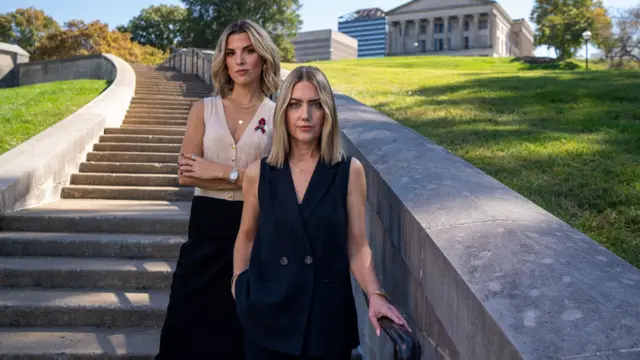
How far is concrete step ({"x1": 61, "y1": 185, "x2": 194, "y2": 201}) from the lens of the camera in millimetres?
7262

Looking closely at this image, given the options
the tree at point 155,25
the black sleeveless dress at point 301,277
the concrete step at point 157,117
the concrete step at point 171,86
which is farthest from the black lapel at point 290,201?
the tree at point 155,25

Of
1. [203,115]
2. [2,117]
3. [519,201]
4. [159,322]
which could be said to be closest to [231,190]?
[203,115]

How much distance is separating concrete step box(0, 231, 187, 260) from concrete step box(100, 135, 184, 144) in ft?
13.3

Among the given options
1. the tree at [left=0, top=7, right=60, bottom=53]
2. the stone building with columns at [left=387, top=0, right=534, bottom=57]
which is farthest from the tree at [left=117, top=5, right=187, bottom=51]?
the stone building with columns at [left=387, top=0, right=534, bottom=57]

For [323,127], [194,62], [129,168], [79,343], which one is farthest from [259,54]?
[194,62]

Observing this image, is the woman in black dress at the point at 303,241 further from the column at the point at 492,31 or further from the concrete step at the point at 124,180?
the column at the point at 492,31

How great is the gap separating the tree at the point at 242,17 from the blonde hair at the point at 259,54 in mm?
44895

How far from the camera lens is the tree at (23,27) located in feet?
169

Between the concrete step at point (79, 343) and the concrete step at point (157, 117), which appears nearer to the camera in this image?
the concrete step at point (79, 343)

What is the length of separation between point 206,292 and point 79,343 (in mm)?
1950

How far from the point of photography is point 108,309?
448cm

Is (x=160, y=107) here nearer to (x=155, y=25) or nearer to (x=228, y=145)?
(x=228, y=145)

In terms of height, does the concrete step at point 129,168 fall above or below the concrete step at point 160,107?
below

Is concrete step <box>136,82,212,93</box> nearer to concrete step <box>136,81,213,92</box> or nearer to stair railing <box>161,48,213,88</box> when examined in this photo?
concrete step <box>136,81,213,92</box>
